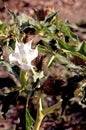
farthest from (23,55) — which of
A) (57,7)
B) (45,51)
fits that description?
(57,7)

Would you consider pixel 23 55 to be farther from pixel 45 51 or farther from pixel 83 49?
pixel 83 49

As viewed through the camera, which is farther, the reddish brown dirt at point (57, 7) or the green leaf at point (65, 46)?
the reddish brown dirt at point (57, 7)

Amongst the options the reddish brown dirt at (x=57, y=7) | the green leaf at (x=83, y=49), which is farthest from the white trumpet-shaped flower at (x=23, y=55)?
the reddish brown dirt at (x=57, y=7)

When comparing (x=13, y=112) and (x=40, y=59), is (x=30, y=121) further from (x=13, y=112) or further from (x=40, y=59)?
(x=13, y=112)

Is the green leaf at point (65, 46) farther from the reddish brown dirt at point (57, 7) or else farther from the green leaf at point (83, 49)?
the reddish brown dirt at point (57, 7)

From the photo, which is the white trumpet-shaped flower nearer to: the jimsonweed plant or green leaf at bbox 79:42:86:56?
the jimsonweed plant

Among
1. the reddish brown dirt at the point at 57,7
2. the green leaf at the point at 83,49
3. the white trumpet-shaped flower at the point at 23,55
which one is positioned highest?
the reddish brown dirt at the point at 57,7

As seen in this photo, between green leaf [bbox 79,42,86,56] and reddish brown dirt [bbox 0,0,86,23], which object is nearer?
green leaf [bbox 79,42,86,56]

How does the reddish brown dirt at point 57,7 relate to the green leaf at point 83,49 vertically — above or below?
above

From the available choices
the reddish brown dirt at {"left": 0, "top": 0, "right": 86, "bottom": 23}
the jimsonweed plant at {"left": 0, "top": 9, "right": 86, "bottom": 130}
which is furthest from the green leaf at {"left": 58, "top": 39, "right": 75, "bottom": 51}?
the reddish brown dirt at {"left": 0, "top": 0, "right": 86, "bottom": 23}
